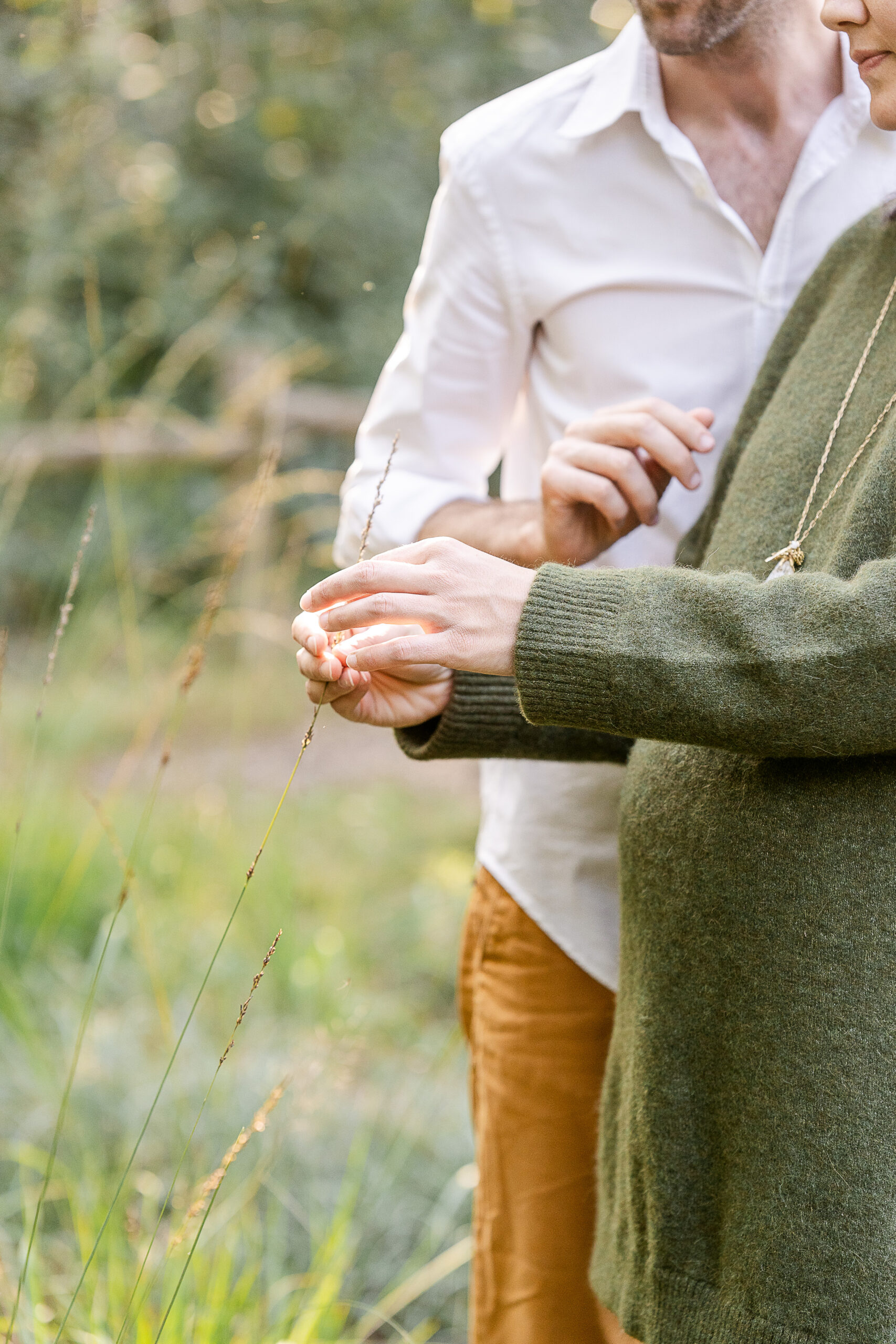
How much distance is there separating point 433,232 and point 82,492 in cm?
548

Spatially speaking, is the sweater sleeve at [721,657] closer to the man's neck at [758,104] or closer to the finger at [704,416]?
the finger at [704,416]

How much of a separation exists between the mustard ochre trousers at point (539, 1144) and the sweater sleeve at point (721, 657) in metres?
0.64

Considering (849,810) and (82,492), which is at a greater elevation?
(849,810)

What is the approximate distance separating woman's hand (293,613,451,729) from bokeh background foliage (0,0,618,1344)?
0.30 meters

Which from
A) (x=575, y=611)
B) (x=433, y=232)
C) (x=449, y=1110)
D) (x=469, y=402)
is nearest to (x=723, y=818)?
(x=575, y=611)

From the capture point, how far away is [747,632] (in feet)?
2.85

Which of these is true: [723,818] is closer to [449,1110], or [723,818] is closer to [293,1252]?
[293,1252]

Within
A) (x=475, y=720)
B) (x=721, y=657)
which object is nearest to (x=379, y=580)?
(x=721, y=657)

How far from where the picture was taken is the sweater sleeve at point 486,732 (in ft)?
4.06

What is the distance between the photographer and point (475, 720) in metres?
1.24

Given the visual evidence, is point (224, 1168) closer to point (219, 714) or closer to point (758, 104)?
point (758, 104)

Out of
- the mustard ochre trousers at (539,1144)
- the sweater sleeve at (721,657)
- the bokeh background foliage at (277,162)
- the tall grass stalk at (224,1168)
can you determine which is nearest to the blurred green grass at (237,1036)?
the mustard ochre trousers at (539,1144)

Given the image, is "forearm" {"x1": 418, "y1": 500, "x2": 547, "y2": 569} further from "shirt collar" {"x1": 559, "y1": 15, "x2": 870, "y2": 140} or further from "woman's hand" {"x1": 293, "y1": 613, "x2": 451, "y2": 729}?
"shirt collar" {"x1": 559, "y1": 15, "x2": 870, "y2": 140}

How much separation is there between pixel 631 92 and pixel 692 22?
118mm
